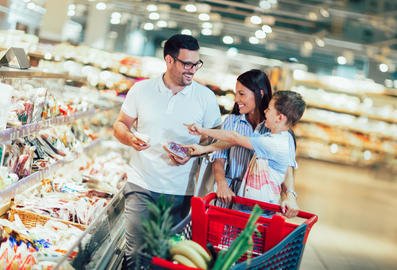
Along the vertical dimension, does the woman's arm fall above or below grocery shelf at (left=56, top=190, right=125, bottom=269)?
above

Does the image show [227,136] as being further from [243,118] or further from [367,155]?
[367,155]

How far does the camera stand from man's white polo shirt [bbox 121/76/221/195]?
331 centimetres

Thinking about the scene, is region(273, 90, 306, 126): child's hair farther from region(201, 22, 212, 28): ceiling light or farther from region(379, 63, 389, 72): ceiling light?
region(201, 22, 212, 28): ceiling light

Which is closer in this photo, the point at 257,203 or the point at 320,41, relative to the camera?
the point at 257,203

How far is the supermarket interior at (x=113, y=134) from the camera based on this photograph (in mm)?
3354

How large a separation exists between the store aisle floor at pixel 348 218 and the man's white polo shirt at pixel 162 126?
2.95 m

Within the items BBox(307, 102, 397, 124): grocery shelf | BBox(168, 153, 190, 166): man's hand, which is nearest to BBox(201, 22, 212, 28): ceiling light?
BBox(307, 102, 397, 124): grocery shelf

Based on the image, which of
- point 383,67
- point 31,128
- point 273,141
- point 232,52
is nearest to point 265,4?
point 383,67

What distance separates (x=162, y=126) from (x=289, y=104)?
2.62 ft

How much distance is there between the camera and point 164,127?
3.32m

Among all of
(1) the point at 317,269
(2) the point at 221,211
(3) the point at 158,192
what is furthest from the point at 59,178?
(1) the point at 317,269

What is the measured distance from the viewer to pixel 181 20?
763 inches

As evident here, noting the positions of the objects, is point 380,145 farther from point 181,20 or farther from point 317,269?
point 317,269

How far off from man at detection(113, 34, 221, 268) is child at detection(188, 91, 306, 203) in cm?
31
